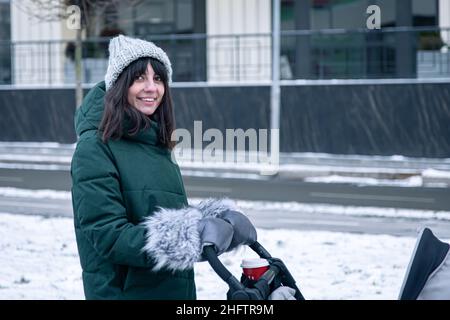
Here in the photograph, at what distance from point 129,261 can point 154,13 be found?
22.5 meters

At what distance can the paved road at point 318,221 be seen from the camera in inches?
407

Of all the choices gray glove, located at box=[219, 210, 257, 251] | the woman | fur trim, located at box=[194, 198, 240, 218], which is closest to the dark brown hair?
the woman

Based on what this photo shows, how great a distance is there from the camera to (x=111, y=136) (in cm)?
308

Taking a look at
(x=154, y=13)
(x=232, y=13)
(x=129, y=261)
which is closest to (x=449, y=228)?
(x=129, y=261)

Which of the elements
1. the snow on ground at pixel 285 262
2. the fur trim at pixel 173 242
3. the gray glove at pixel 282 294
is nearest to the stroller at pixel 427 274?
the gray glove at pixel 282 294

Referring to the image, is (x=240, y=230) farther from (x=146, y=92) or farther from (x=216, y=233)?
(x=146, y=92)

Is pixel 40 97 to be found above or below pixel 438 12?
below

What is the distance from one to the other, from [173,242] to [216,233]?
0.17 meters

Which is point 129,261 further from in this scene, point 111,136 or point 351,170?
point 351,170

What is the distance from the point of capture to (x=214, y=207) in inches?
124

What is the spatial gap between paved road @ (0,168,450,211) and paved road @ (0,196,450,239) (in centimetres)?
165

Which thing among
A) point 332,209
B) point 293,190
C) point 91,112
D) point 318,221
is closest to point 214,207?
point 91,112

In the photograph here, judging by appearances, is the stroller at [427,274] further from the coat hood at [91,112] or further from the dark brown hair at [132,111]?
the coat hood at [91,112]

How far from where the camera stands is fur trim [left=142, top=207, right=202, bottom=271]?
2.93 m
